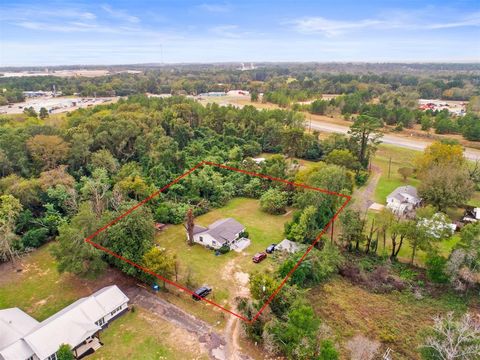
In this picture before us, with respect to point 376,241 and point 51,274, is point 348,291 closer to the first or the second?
point 376,241

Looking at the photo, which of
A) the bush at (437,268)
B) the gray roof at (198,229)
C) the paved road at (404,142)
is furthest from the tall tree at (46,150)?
the paved road at (404,142)

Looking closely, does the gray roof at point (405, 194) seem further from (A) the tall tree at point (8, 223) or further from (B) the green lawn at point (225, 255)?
(A) the tall tree at point (8, 223)

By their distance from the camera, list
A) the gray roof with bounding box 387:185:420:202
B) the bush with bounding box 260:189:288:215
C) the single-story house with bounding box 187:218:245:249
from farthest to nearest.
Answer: the gray roof with bounding box 387:185:420:202
the bush with bounding box 260:189:288:215
the single-story house with bounding box 187:218:245:249

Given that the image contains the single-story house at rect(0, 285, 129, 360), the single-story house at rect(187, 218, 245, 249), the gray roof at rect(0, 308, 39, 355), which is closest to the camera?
the single-story house at rect(0, 285, 129, 360)

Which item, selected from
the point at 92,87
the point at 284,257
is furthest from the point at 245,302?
the point at 92,87

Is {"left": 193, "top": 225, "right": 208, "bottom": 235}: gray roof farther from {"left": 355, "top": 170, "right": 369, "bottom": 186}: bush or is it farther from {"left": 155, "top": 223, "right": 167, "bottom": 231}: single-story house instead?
{"left": 355, "top": 170, "right": 369, "bottom": 186}: bush

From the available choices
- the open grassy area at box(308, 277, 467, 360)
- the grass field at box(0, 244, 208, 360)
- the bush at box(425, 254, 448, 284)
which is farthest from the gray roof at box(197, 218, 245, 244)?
the bush at box(425, 254, 448, 284)
